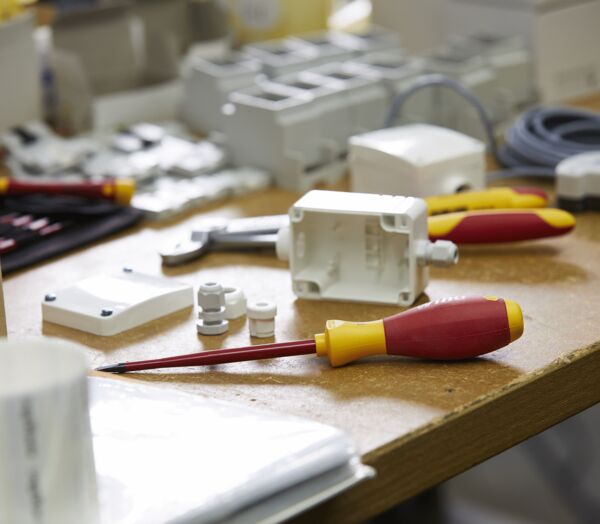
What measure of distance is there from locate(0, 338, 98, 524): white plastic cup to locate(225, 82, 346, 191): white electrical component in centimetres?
71

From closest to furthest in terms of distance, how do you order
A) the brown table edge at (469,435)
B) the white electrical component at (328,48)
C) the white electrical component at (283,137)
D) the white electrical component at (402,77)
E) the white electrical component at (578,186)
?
1. the brown table edge at (469,435)
2. the white electrical component at (578,186)
3. the white electrical component at (283,137)
4. the white electrical component at (402,77)
5. the white electrical component at (328,48)

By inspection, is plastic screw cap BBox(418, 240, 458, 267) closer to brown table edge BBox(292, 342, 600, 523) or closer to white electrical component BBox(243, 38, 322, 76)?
brown table edge BBox(292, 342, 600, 523)

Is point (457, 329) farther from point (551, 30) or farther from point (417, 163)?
point (551, 30)

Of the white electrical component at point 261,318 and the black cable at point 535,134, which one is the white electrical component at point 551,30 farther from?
the white electrical component at point 261,318

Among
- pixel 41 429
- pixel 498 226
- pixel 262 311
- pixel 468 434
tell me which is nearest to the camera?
pixel 41 429

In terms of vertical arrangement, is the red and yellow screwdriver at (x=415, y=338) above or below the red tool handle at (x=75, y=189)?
above

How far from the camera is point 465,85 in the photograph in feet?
4.41

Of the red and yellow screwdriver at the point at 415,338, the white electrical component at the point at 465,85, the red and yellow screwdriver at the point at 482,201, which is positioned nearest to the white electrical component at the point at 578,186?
the red and yellow screwdriver at the point at 482,201

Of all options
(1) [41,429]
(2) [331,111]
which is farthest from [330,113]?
(1) [41,429]

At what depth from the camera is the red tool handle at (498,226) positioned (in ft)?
3.19

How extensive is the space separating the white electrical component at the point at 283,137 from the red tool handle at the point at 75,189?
6.7 inches

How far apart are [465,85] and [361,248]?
519 millimetres

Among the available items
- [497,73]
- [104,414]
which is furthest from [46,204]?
[497,73]

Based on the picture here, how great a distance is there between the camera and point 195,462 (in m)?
0.60
